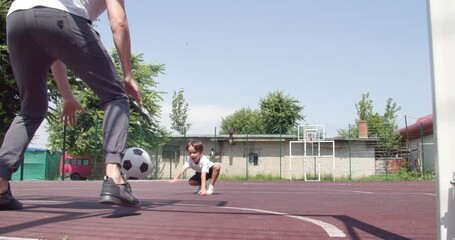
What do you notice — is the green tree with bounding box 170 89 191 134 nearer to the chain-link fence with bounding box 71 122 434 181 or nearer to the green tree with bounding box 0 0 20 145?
the chain-link fence with bounding box 71 122 434 181

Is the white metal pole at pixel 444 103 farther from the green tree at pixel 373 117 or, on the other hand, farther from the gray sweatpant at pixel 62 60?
the green tree at pixel 373 117

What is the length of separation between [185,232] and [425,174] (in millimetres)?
23358

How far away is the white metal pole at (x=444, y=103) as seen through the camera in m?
1.50

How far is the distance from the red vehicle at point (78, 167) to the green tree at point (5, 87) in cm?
1303

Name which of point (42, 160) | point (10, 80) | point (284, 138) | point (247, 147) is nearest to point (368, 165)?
point (284, 138)

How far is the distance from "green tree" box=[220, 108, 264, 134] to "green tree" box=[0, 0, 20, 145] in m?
41.0

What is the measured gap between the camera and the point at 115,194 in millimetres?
2340

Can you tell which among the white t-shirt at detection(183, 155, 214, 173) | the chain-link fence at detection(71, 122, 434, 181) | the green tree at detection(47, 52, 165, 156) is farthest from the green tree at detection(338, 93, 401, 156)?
the white t-shirt at detection(183, 155, 214, 173)

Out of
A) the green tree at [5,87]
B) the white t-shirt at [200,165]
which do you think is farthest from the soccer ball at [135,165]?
the green tree at [5,87]

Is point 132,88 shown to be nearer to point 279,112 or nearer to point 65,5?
point 65,5

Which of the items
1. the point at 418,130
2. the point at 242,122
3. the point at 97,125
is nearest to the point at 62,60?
the point at 97,125

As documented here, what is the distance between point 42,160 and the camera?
28.6 m

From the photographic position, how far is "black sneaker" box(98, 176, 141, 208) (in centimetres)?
232

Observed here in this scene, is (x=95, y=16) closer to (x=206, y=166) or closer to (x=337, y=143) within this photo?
(x=206, y=166)
